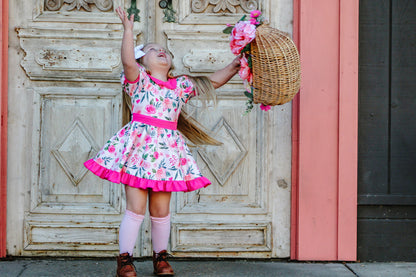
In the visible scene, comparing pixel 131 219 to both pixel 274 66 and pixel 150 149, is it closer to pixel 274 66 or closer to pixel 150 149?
pixel 150 149

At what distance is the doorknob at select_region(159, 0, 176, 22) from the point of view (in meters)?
4.07

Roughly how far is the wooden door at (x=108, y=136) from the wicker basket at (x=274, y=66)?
89cm

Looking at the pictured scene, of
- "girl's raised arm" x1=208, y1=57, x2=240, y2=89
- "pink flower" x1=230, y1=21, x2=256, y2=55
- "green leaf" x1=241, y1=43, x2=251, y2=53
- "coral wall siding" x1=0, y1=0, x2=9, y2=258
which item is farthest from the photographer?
"coral wall siding" x1=0, y1=0, x2=9, y2=258

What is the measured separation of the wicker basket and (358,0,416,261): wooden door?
1.08 metres

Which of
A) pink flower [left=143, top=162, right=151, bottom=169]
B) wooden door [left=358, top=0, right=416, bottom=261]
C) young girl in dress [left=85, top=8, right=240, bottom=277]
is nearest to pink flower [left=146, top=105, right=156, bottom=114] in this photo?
young girl in dress [left=85, top=8, right=240, bottom=277]

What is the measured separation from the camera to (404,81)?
13.3 feet

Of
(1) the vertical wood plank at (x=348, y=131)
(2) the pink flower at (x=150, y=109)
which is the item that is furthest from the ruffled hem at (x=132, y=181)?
(1) the vertical wood plank at (x=348, y=131)

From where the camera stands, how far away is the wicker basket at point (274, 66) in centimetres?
313

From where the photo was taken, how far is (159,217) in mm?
3375

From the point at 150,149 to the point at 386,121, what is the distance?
1.82m

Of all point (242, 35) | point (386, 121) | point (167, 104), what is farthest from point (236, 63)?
point (386, 121)

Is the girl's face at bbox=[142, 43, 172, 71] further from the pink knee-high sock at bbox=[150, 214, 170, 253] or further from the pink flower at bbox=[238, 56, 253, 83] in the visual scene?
the pink knee-high sock at bbox=[150, 214, 170, 253]

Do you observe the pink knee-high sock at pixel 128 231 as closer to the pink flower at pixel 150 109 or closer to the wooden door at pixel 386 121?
the pink flower at pixel 150 109

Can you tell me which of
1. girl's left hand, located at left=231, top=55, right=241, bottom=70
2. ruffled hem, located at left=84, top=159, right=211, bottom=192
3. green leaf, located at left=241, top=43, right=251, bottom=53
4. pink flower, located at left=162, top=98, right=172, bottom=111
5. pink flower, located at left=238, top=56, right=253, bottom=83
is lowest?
ruffled hem, located at left=84, top=159, right=211, bottom=192
